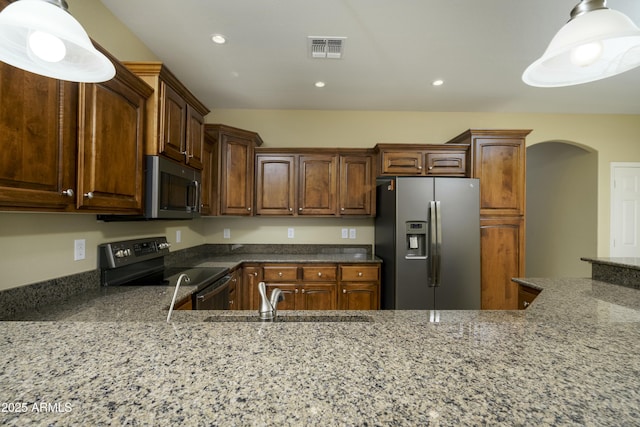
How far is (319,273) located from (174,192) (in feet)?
5.46

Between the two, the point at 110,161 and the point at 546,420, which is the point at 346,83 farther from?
the point at 546,420

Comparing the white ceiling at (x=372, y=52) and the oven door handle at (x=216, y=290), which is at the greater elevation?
the white ceiling at (x=372, y=52)

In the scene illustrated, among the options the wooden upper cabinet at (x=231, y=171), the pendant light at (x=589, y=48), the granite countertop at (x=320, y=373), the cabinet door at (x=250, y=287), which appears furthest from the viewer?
the wooden upper cabinet at (x=231, y=171)

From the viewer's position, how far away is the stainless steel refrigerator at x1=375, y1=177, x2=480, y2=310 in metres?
2.78

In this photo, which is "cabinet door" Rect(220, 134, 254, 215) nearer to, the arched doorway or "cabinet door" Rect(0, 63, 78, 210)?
"cabinet door" Rect(0, 63, 78, 210)

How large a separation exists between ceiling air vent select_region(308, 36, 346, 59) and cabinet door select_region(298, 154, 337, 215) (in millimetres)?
1142

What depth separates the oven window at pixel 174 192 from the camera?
187 centimetres

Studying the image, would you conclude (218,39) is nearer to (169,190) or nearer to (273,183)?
(169,190)

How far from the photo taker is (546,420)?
44 cm

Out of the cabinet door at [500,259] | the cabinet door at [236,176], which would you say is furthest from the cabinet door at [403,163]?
the cabinet door at [236,176]

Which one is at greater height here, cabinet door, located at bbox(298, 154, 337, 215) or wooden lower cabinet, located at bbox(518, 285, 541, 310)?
cabinet door, located at bbox(298, 154, 337, 215)

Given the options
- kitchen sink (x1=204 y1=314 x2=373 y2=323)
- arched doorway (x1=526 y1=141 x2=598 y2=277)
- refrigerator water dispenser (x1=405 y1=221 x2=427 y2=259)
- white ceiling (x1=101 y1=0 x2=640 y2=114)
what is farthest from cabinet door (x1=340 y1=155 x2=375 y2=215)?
arched doorway (x1=526 y1=141 x2=598 y2=277)

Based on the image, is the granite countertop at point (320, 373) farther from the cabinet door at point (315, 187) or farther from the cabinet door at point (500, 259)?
the cabinet door at point (315, 187)

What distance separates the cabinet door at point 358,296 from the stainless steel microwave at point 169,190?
1710 mm
